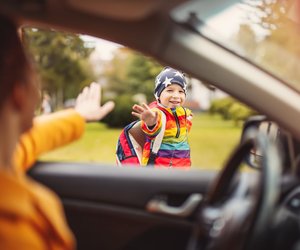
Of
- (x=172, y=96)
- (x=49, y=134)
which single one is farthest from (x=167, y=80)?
(x=49, y=134)

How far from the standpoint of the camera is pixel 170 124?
15.1ft

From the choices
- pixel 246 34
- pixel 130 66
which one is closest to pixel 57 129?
pixel 246 34

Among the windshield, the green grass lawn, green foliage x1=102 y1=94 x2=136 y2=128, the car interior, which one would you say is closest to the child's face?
the car interior

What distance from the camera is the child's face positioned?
15.4ft

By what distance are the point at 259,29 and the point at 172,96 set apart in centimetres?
238

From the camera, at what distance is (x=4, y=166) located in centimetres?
158

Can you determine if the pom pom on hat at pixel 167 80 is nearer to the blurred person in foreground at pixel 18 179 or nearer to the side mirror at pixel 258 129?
the side mirror at pixel 258 129

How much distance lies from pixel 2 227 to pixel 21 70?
420 mm

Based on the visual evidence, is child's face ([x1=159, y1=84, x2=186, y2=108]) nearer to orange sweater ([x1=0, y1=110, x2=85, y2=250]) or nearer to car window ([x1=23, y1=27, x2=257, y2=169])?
orange sweater ([x1=0, y1=110, x2=85, y2=250])

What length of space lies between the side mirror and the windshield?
7.8 inches

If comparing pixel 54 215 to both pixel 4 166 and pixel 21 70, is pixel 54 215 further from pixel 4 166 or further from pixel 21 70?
pixel 21 70

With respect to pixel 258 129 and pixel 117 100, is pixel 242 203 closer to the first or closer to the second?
pixel 258 129

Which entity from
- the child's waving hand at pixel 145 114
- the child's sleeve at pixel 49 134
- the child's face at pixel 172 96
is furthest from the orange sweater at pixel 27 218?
the child's face at pixel 172 96

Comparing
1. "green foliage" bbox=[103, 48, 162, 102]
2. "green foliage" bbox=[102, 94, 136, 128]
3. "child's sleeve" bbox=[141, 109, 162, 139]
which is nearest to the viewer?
"child's sleeve" bbox=[141, 109, 162, 139]
